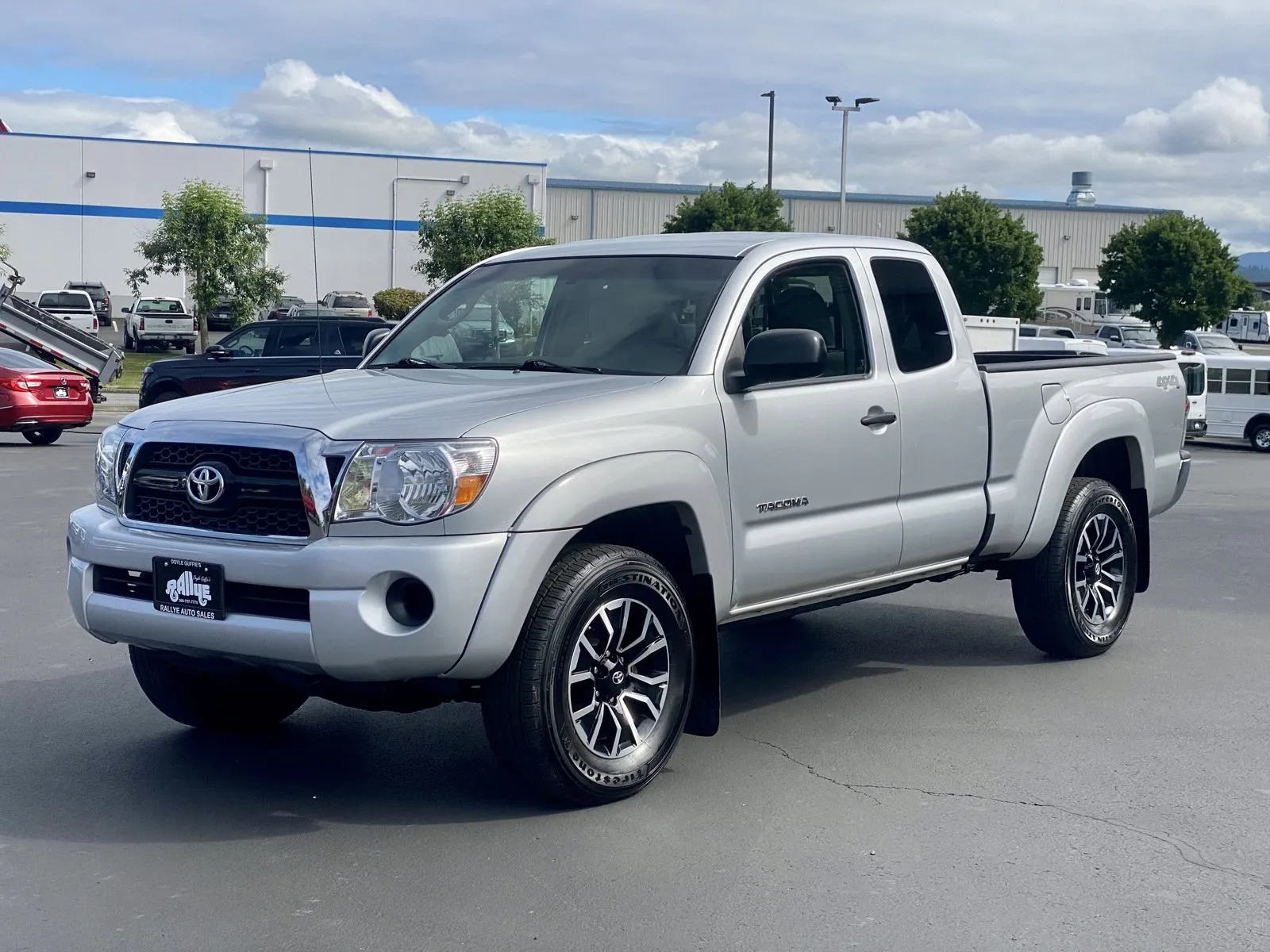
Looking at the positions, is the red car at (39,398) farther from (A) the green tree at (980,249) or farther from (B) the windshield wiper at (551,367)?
(A) the green tree at (980,249)

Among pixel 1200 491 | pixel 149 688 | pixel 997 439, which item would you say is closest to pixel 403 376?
pixel 149 688

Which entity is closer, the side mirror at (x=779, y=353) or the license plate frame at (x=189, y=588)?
the license plate frame at (x=189, y=588)

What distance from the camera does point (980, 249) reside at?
5169 cm

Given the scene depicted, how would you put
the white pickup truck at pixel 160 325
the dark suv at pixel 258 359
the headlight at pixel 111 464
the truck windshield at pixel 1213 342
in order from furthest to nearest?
the truck windshield at pixel 1213 342
the white pickup truck at pixel 160 325
the dark suv at pixel 258 359
the headlight at pixel 111 464

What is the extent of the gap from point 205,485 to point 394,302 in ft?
166

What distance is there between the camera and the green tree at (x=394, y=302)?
53.8 metres

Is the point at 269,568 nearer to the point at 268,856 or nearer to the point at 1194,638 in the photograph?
the point at 268,856

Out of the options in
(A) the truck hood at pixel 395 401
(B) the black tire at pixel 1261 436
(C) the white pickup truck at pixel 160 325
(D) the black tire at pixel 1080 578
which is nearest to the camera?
(A) the truck hood at pixel 395 401

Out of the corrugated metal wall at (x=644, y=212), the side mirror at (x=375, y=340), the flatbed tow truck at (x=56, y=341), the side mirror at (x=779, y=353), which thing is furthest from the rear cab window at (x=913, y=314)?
the corrugated metal wall at (x=644, y=212)

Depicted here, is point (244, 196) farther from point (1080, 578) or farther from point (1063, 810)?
point (1063, 810)

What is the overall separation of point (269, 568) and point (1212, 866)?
9.88 feet

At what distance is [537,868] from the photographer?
Result: 436 centimetres

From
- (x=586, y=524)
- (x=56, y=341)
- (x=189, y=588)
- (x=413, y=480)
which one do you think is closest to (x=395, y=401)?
(x=413, y=480)

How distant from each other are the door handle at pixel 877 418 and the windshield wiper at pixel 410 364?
1.67m
